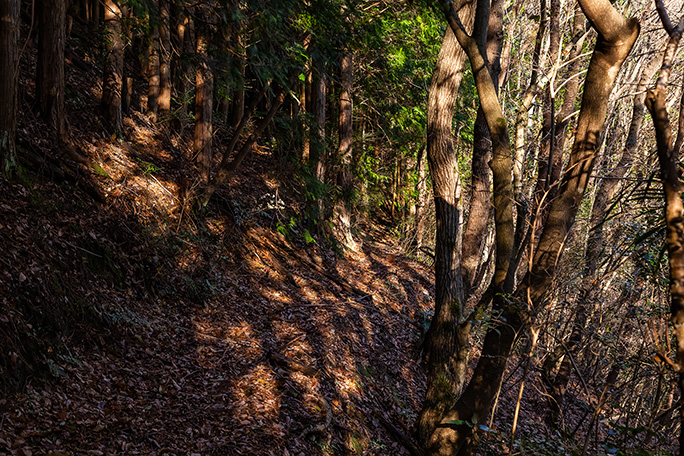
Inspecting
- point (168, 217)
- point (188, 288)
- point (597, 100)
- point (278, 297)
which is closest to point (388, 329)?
point (278, 297)

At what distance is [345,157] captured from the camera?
508 inches

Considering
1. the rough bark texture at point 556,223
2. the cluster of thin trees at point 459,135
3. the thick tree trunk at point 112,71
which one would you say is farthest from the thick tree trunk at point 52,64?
the rough bark texture at point 556,223

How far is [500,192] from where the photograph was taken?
4.95m

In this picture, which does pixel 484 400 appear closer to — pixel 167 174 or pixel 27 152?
pixel 27 152

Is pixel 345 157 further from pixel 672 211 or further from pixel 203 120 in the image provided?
pixel 672 211

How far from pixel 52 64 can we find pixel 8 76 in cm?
129

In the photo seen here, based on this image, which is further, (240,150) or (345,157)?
(345,157)

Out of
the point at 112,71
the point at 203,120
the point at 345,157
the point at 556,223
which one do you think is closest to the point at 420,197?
the point at 345,157

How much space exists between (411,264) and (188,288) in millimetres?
7764

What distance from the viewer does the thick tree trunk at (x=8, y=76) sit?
19.4 ft

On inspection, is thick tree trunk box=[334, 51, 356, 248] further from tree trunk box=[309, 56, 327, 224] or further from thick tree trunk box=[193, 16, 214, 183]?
thick tree trunk box=[193, 16, 214, 183]

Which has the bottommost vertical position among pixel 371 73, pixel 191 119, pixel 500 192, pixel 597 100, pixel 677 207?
pixel 677 207

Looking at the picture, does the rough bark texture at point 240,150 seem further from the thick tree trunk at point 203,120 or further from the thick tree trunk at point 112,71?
the thick tree trunk at point 112,71

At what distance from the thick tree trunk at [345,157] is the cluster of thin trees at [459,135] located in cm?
5
